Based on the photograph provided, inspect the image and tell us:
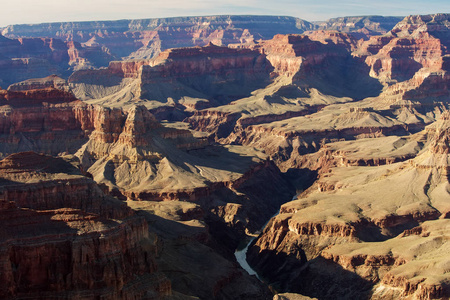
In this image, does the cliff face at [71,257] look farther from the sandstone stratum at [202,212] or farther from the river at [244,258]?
the river at [244,258]

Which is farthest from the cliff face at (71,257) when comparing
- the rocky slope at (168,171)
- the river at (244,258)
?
the river at (244,258)

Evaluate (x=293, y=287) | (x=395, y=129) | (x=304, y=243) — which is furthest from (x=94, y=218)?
(x=395, y=129)

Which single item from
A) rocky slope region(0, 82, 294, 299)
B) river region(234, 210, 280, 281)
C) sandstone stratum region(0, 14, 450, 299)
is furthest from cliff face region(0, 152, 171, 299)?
river region(234, 210, 280, 281)

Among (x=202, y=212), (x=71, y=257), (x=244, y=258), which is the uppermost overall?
(x=71, y=257)

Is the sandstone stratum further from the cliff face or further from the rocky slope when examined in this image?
the rocky slope

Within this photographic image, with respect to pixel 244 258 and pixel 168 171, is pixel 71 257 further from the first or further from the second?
pixel 168 171

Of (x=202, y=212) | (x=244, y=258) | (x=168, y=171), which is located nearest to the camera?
(x=244, y=258)

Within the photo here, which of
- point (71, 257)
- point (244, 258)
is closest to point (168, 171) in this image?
point (244, 258)

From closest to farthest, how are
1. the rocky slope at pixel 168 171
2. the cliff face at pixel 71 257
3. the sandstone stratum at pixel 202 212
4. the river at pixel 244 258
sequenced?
the cliff face at pixel 71 257 → the sandstone stratum at pixel 202 212 → the rocky slope at pixel 168 171 → the river at pixel 244 258

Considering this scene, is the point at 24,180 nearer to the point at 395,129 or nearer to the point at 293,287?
the point at 293,287

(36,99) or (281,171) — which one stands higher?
(36,99)

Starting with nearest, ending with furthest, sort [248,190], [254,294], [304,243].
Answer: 1. [254,294]
2. [304,243]
3. [248,190]
